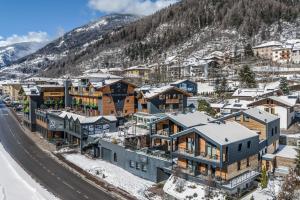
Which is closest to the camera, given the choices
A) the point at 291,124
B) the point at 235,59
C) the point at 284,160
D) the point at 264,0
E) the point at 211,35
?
the point at 284,160

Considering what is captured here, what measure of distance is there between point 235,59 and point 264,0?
8283cm

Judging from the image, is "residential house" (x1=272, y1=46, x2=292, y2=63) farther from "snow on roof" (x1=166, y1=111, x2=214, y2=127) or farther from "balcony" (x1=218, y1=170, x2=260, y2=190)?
"balcony" (x1=218, y1=170, x2=260, y2=190)

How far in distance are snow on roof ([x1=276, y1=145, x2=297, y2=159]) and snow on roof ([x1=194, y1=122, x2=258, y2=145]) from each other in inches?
160

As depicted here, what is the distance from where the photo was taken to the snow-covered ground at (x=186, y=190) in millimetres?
29688

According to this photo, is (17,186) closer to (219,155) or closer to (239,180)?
(219,155)

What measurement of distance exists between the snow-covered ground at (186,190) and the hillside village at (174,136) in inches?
3.6

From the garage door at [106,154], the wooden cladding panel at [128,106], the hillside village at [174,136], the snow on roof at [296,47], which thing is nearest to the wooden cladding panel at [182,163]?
the hillside village at [174,136]

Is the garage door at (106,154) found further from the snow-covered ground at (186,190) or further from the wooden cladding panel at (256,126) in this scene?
the wooden cladding panel at (256,126)

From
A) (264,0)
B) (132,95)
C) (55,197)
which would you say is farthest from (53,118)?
(264,0)

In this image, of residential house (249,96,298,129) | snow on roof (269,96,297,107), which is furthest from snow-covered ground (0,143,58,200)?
snow on roof (269,96,297,107)

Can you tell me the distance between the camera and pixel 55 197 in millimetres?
32000

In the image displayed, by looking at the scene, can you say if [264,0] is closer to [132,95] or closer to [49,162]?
[132,95]

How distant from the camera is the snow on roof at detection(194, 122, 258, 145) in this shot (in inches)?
1228

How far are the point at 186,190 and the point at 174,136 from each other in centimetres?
578
